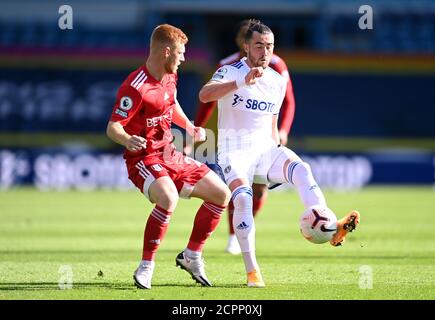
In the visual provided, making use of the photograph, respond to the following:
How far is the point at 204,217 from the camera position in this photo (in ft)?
27.5

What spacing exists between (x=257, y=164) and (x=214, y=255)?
262 centimetres

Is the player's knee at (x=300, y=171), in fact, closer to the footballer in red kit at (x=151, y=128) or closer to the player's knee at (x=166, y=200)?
the footballer in red kit at (x=151, y=128)

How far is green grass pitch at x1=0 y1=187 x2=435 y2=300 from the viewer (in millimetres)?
7812

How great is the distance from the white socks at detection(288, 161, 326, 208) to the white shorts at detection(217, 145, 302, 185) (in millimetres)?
154

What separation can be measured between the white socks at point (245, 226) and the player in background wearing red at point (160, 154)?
0.13 metres

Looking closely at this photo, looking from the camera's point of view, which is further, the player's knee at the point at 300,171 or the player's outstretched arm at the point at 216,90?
the player's knee at the point at 300,171

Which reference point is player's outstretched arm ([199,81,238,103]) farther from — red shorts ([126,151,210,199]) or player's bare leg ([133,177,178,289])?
player's bare leg ([133,177,178,289])

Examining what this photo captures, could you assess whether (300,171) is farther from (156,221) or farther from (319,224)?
(156,221)

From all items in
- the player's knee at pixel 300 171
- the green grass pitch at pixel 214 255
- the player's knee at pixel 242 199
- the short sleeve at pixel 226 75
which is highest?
the short sleeve at pixel 226 75

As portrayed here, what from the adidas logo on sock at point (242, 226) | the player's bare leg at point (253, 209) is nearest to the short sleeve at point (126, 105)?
the adidas logo on sock at point (242, 226)

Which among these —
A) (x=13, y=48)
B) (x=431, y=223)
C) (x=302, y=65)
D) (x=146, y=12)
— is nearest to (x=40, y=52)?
(x=13, y=48)

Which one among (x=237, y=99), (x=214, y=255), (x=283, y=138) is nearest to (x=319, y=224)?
(x=237, y=99)

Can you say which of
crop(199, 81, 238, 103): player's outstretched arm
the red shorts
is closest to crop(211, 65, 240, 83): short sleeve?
crop(199, 81, 238, 103): player's outstretched arm

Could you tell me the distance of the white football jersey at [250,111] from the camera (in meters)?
8.78
